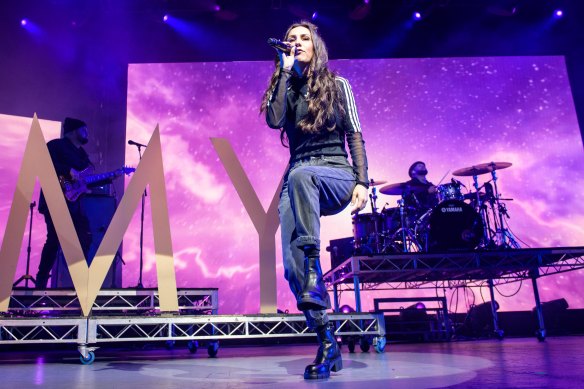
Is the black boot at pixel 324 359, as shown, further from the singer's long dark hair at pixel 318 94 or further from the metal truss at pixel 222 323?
the metal truss at pixel 222 323

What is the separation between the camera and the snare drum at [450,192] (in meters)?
6.11

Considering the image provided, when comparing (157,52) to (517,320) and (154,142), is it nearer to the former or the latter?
(154,142)

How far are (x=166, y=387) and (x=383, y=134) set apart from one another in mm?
6412

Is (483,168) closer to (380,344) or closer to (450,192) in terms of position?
(450,192)

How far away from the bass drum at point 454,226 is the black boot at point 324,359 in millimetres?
3994

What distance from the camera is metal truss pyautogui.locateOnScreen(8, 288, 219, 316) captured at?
163 inches

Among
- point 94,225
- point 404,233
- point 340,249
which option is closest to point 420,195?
point 404,233

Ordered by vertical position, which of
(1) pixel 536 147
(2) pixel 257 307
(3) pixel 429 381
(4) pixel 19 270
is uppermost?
(1) pixel 536 147

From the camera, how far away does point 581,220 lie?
7.11 m

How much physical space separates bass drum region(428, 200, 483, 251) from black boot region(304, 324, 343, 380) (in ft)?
13.1

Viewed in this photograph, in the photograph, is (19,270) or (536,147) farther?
(536,147)

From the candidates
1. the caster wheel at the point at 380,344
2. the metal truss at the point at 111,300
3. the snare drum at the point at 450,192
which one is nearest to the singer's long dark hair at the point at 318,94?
the caster wheel at the point at 380,344

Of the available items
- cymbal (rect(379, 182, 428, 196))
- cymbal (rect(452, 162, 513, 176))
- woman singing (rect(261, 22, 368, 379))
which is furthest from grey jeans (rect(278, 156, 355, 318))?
cymbal (rect(452, 162, 513, 176))

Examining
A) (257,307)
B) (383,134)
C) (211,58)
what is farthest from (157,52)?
(257,307)
